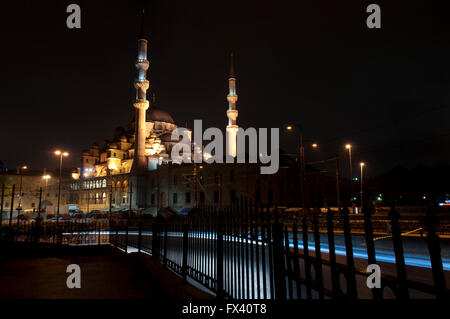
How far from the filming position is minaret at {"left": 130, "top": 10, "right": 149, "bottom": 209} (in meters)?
54.7

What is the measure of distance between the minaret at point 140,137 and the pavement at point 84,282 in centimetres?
4500

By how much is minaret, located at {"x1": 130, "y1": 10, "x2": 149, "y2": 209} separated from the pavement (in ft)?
148

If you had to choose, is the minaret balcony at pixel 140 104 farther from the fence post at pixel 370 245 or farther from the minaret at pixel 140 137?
the fence post at pixel 370 245

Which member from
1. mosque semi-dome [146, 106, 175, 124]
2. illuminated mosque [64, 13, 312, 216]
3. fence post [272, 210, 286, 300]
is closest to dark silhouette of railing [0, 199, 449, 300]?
fence post [272, 210, 286, 300]

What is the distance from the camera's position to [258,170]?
47.4m

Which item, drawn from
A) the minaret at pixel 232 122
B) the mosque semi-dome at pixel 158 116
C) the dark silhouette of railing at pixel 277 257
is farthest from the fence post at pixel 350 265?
the mosque semi-dome at pixel 158 116

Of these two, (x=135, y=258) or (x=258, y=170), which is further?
(x=258, y=170)

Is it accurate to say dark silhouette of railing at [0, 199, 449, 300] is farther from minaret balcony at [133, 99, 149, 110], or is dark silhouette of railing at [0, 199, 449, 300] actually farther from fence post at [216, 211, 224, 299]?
minaret balcony at [133, 99, 149, 110]

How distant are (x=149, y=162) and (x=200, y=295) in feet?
180

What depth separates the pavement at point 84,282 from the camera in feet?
20.8
